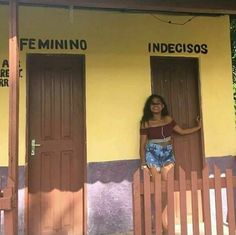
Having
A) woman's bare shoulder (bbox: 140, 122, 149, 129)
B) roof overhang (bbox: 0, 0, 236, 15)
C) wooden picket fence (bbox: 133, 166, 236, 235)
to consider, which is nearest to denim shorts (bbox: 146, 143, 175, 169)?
woman's bare shoulder (bbox: 140, 122, 149, 129)

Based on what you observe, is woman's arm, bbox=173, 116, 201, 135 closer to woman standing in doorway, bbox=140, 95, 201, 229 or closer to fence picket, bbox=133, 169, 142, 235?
woman standing in doorway, bbox=140, 95, 201, 229

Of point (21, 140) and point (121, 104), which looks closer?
point (21, 140)

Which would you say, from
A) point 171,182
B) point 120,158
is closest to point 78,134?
point 120,158

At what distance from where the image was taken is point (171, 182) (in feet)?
12.5

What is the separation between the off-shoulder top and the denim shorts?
0.42 ft

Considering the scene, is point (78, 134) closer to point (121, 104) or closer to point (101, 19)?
point (121, 104)

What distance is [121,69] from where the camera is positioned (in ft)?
18.7

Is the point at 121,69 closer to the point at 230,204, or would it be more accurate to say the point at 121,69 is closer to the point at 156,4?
the point at 156,4

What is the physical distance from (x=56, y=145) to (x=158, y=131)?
143cm

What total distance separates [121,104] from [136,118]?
A: 0.97ft

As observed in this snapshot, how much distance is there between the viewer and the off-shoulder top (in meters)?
5.48

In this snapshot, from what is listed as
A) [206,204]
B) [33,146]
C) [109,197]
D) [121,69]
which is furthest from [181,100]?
[206,204]

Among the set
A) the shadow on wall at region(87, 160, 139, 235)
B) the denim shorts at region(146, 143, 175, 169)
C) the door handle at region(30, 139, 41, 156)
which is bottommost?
the shadow on wall at region(87, 160, 139, 235)

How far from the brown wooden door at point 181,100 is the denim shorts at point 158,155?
0.52 metres
